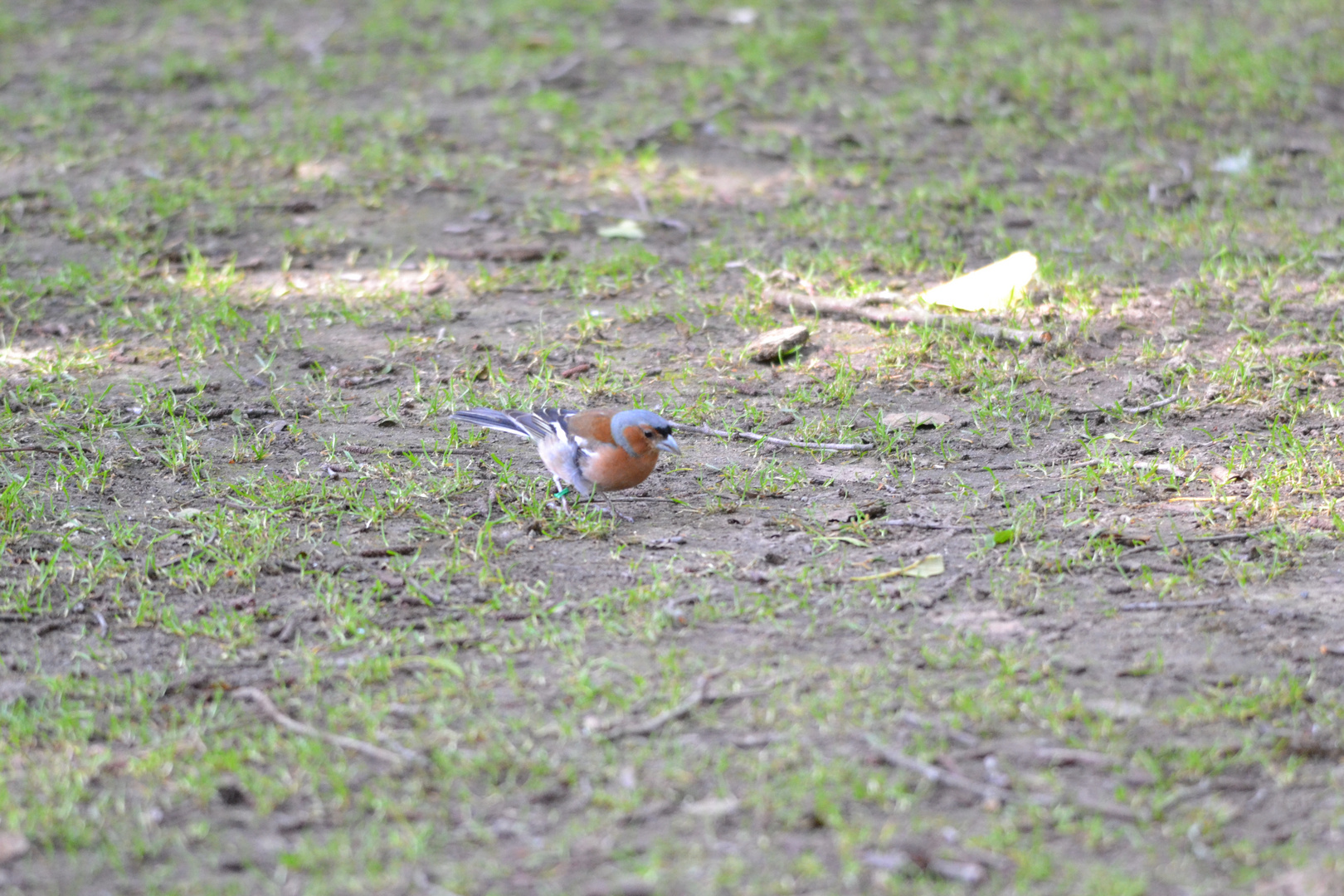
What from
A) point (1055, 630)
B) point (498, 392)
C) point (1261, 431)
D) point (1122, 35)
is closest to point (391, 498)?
point (498, 392)

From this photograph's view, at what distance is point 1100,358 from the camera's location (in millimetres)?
5562

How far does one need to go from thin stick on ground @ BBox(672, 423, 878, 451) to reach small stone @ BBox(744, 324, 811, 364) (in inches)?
25.0

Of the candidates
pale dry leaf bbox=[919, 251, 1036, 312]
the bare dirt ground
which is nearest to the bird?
the bare dirt ground

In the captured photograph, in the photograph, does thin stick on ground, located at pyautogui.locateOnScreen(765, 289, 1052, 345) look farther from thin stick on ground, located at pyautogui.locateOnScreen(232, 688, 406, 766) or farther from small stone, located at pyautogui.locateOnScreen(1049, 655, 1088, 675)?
thin stick on ground, located at pyautogui.locateOnScreen(232, 688, 406, 766)

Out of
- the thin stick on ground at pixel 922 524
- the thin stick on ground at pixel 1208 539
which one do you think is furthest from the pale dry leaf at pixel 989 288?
the thin stick on ground at pixel 1208 539

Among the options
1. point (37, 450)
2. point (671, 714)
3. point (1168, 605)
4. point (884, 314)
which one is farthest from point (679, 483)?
point (37, 450)

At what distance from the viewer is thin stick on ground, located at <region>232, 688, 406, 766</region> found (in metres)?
3.31

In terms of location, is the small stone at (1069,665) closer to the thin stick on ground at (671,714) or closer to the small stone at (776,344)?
the thin stick on ground at (671,714)

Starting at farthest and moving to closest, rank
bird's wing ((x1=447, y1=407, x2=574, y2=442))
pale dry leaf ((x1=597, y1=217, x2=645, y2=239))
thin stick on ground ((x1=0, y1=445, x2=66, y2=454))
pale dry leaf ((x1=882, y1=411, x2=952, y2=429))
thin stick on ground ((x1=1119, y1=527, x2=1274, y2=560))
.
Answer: pale dry leaf ((x1=597, y1=217, x2=645, y2=239))
pale dry leaf ((x1=882, y1=411, x2=952, y2=429))
thin stick on ground ((x1=0, y1=445, x2=66, y2=454))
bird's wing ((x1=447, y1=407, x2=574, y2=442))
thin stick on ground ((x1=1119, y1=527, x2=1274, y2=560))

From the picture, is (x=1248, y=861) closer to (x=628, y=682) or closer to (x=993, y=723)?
(x=993, y=723)

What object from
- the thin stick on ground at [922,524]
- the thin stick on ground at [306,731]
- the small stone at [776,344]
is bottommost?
the thin stick on ground at [922,524]

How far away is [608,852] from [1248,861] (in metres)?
1.41

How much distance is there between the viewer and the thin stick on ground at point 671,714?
3.40 meters

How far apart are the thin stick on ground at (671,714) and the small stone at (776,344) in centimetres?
228
